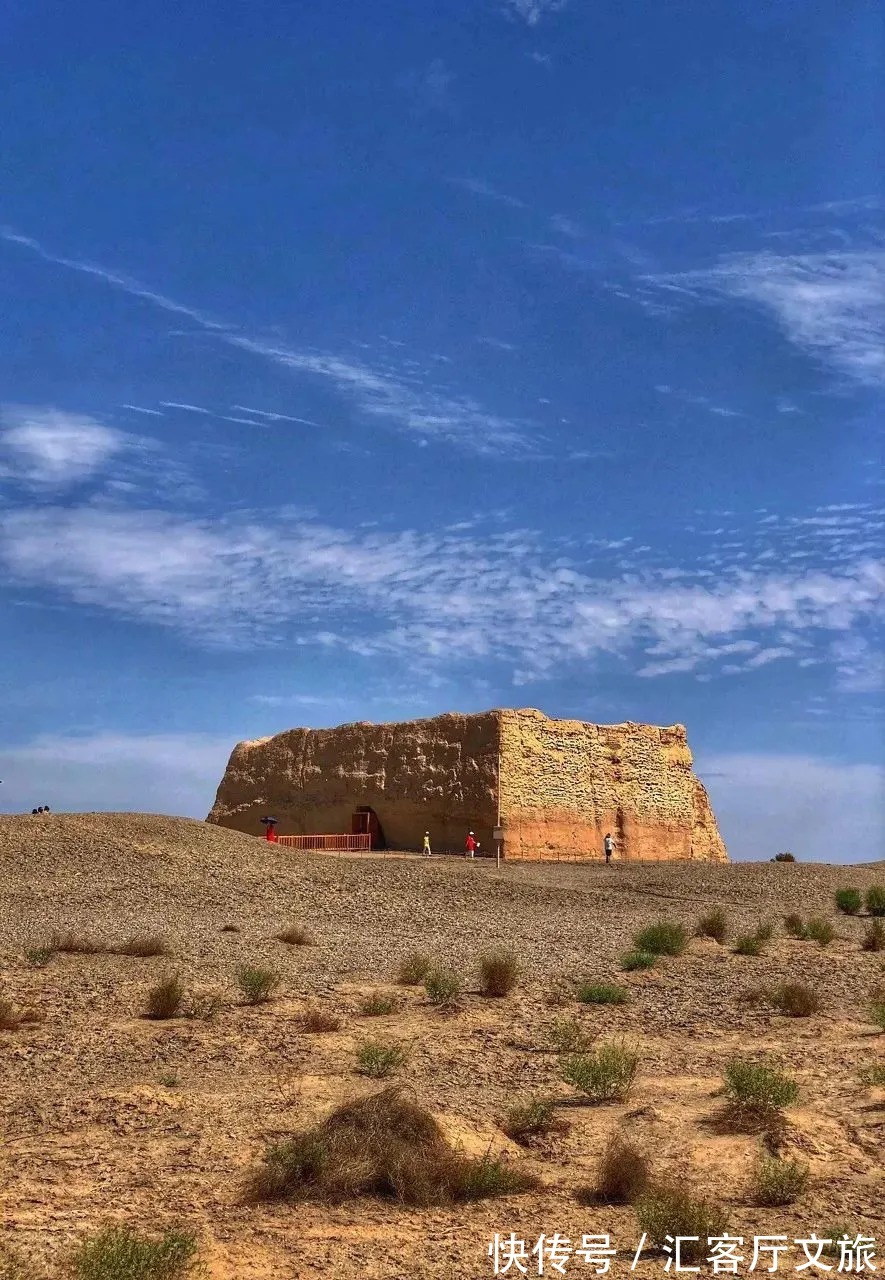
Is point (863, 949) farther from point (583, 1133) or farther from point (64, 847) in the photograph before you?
point (64, 847)

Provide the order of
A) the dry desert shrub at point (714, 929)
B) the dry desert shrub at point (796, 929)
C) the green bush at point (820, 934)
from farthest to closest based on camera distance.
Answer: the dry desert shrub at point (796, 929) < the dry desert shrub at point (714, 929) < the green bush at point (820, 934)

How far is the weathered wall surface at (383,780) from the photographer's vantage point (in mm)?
36344

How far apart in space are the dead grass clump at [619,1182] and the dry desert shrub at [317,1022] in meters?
4.52

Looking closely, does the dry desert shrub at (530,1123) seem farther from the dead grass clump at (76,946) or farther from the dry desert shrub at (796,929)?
the dry desert shrub at (796,929)

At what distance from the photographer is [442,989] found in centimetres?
1267

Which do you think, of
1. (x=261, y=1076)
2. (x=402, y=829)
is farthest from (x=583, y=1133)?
(x=402, y=829)

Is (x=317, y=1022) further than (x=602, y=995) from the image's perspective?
No

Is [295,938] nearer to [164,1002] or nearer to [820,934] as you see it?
[164,1002]

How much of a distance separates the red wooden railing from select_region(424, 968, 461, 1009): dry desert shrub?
24.9 metres

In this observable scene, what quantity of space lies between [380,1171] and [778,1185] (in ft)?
7.95

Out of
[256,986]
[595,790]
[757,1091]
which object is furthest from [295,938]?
[595,790]

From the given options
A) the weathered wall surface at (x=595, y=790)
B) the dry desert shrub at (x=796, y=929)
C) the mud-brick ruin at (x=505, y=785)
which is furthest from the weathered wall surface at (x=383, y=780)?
the dry desert shrub at (x=796, y=929)

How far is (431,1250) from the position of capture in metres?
6.30

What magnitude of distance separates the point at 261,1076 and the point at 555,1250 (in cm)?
417
